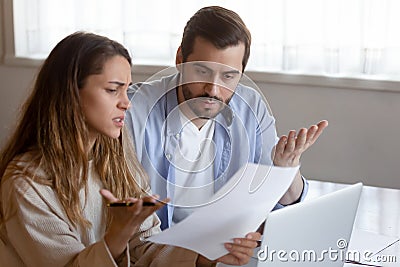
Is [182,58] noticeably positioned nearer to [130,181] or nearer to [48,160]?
[130,181]

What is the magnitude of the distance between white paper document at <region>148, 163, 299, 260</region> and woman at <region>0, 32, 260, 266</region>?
59mm

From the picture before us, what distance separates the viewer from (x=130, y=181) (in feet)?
5.10

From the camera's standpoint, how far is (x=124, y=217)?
4.02 ft

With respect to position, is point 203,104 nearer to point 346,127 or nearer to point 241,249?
point 241,249

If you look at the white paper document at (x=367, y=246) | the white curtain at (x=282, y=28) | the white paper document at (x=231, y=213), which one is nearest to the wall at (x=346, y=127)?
the white curtain at (x=282, y=28)

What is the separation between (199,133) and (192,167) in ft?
0.21

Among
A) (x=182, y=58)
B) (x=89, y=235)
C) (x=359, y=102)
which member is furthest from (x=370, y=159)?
(x=89, y=235)

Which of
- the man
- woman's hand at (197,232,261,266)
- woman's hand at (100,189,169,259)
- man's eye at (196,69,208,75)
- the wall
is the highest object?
man's eye at (196,69,208,75)

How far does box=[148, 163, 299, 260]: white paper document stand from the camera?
118cm

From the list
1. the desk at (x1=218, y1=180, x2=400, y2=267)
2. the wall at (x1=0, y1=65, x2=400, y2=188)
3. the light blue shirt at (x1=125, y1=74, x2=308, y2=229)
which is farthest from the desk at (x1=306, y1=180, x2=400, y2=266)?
the wall at (x1=0, y1=65, x2=400, y2=188)

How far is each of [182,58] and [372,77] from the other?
1743 mm

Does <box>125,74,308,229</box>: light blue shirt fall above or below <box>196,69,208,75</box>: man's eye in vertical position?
below

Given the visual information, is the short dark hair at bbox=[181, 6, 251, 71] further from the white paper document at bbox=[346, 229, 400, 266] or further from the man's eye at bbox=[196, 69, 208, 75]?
the white paper document at bbox=[346, 229, 400, 266]

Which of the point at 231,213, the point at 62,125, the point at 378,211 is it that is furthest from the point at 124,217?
the point at 378,211
